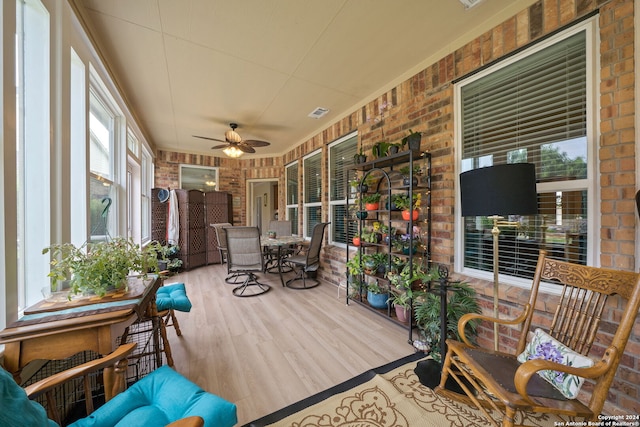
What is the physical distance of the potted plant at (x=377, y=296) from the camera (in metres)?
2.70

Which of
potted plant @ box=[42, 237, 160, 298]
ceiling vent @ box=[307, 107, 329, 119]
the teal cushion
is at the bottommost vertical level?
the teal cushion

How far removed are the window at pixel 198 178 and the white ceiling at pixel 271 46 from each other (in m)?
2.33

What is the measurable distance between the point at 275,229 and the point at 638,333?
15.9 ft

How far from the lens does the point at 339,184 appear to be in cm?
402

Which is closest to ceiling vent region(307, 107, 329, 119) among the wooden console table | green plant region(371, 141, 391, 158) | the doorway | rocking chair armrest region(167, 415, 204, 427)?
green plant region(371, 141, 391, 158)

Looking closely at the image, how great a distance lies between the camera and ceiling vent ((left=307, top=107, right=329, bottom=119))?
3644mm

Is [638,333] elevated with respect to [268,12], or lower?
lower

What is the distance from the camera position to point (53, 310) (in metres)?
1.18

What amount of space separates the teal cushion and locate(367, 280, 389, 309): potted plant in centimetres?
254

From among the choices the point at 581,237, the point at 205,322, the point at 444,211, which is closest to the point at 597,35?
the point at 581,237

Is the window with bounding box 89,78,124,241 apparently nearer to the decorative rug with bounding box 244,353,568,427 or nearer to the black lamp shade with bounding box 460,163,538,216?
the decorative rug with bounding box 244,353,568,427

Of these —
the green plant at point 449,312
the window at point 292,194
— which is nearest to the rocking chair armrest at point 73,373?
the green plant at point 449,312

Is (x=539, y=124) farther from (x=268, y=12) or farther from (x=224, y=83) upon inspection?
(x=224, y=83)

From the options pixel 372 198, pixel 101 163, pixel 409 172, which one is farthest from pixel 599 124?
pixel 101 163
